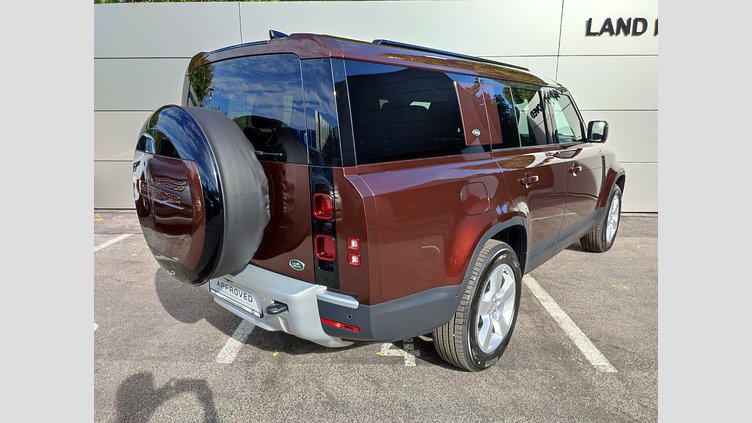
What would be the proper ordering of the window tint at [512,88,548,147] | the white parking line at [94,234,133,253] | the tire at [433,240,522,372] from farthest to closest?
1. the white parking line at [94,234,133,253]
2. the window tint at [512,88,548,147]
3. the tire at [433,240,522,372]

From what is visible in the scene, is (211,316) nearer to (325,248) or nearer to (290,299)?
(290,299)

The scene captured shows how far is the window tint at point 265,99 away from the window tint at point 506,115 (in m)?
1.43

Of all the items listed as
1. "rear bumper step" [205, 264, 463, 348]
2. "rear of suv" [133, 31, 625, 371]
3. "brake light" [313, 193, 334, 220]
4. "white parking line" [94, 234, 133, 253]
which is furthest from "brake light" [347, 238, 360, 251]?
"white parking line" [94, 234, 133, 253]

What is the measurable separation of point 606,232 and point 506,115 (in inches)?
127

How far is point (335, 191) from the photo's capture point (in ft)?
6.44

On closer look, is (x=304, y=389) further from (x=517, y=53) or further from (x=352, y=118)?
(x=517, y=53)

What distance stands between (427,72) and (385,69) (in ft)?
1.14

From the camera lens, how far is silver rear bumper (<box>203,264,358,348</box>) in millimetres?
2127

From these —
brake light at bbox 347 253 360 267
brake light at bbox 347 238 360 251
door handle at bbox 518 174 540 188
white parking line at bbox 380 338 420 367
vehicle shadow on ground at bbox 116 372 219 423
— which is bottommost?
vehicle shadow on ground at bbox 116 372 219 423

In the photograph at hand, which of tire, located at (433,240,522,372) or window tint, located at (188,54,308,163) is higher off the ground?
window tint, located at (188,54,308,163)

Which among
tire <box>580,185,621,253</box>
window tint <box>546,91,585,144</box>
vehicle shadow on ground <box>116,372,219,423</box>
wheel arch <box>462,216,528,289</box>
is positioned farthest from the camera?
tire <box>580,185,621,253</box>

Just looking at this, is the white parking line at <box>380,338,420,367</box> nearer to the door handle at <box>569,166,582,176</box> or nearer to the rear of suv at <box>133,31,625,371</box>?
the rear of suv at <box>133,31,625,371</box>

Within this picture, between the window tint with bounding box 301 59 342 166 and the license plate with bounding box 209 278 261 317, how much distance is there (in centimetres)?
95

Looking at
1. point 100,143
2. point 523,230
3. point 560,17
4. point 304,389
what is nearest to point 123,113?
point 100,143
